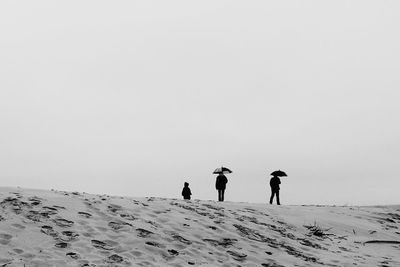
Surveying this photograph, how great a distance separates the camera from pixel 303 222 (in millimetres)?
17672

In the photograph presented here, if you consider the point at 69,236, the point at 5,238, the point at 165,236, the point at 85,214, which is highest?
the point at 85,214

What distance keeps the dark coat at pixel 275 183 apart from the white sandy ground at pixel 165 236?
4814mm

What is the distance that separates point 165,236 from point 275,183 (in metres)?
11.6

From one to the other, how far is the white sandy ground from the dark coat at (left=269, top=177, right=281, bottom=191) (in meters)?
4.81

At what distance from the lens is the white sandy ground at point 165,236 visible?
34.2 ft

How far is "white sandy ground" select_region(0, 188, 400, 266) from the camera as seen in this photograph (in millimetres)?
10438

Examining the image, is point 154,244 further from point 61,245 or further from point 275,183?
point 275,183

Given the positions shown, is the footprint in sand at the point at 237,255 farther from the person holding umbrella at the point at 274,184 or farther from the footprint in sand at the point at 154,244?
the person holding umbrella at the point at 274,184

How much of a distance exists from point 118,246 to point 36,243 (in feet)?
6.10

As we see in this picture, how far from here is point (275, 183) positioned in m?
23.1

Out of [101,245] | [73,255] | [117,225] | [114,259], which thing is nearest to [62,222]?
[117,225]

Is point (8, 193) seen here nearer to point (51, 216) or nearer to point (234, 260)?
point (51, 216)

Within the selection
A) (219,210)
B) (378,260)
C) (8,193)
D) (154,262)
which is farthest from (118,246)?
(378,260)

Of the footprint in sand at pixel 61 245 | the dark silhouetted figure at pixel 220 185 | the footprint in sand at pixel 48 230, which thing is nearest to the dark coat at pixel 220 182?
the dark silhouetted figure at pixel 220 185
